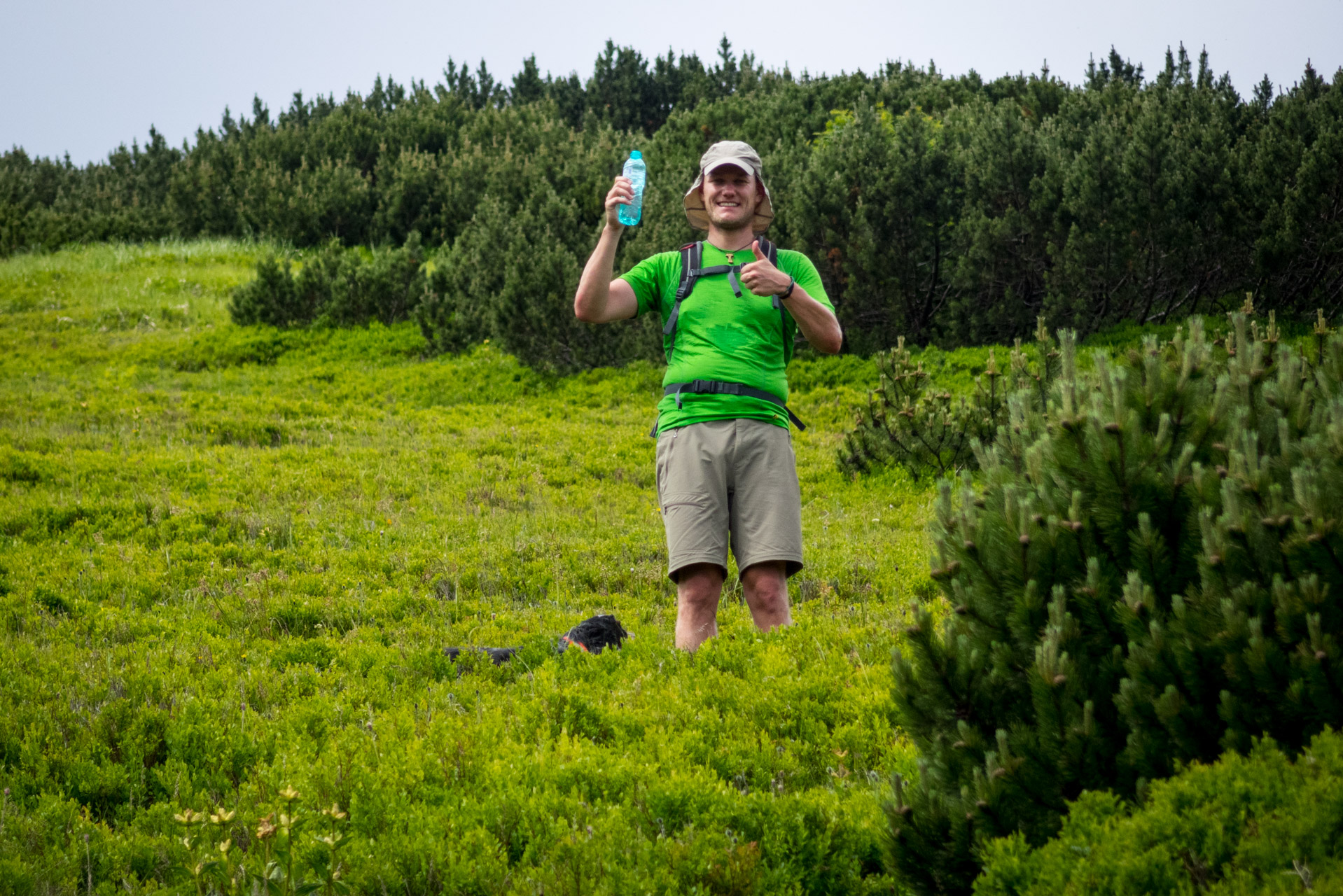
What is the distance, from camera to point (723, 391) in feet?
14.4

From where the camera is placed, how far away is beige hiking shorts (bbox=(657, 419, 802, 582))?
173 inches

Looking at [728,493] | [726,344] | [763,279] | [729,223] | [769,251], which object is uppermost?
[729,223]

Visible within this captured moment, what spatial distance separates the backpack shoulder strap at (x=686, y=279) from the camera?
4.50 m

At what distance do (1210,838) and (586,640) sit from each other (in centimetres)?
374

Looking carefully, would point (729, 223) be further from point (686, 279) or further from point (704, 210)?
point (704, 210)

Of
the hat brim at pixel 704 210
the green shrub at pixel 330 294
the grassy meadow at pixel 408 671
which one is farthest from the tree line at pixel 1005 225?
the hat brim at pixel 704 210

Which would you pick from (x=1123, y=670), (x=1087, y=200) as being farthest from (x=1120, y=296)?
(x=1123, y=670)

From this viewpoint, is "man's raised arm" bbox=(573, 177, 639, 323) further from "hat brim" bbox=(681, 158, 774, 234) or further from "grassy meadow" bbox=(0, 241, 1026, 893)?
"grassy meadow" bbox=(0, 241, 1026, 893)

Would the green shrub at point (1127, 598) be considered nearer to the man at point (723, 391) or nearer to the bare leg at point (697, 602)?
the man at point (723, 391)

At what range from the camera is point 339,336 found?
1884 centimetres

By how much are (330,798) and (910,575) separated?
13.9 feet

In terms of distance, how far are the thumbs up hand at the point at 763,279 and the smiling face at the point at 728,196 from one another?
56 centimetres

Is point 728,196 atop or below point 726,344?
atop

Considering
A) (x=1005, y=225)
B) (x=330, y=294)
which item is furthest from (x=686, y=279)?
(x=330, y=294)
